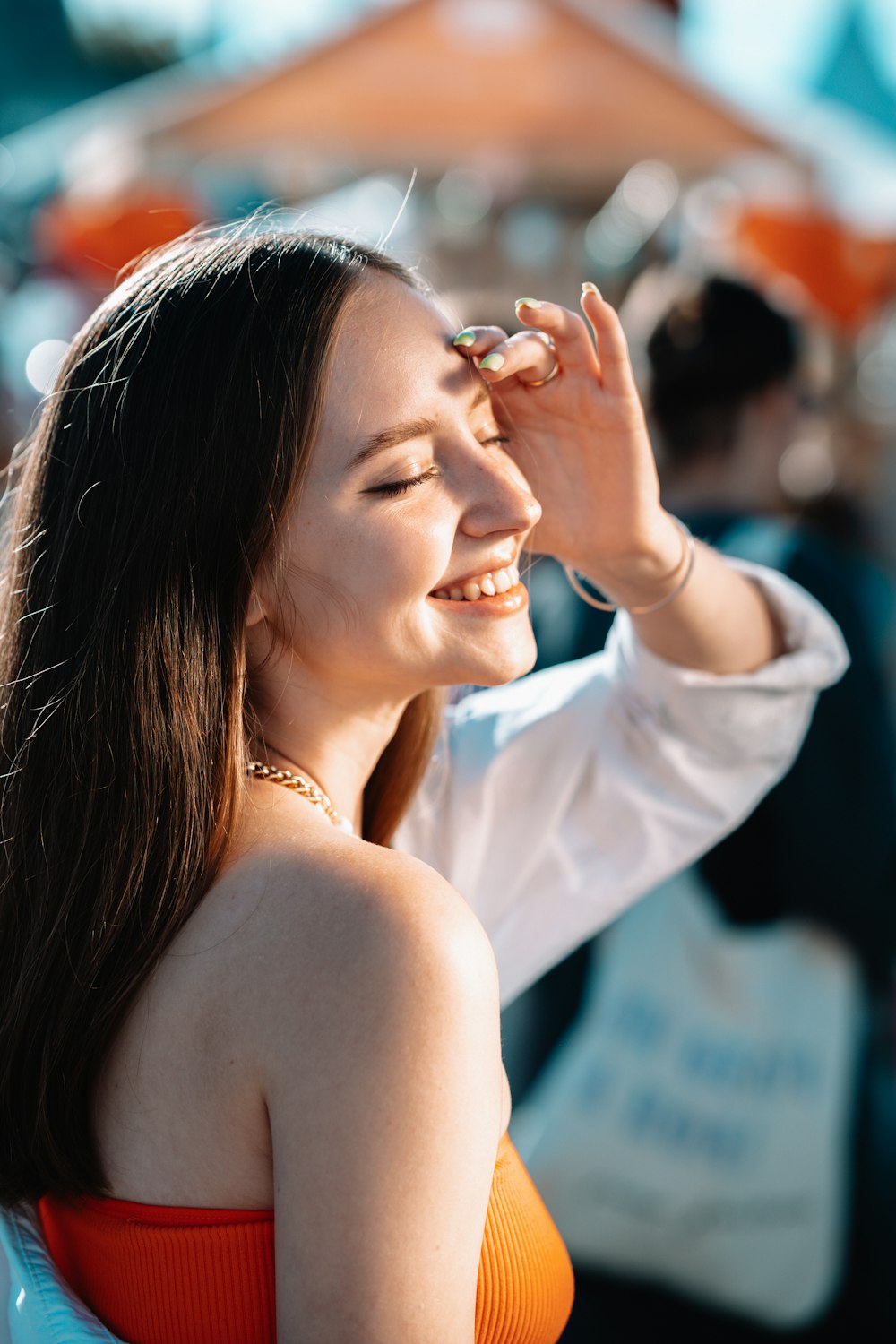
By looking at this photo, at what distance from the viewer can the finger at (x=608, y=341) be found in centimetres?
140

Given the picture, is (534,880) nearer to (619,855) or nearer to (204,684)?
(619,855)

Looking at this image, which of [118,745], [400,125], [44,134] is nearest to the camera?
[118,745]

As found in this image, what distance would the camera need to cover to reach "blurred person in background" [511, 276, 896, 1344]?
91.6 inches

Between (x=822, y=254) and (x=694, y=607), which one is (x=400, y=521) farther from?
(x=822, y=254)

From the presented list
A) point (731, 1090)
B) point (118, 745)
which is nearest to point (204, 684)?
point (118, 745)

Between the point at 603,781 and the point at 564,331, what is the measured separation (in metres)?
0.61

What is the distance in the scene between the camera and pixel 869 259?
15.4ft

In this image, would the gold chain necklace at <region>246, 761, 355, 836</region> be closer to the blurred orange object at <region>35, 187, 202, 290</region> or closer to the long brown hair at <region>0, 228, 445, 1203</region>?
the long brown hair at <region>0, 228, 445, 1203</region>

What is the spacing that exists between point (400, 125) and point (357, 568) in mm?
3835

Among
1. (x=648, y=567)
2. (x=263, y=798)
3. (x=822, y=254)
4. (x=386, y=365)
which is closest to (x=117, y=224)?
(x=822, y=254)

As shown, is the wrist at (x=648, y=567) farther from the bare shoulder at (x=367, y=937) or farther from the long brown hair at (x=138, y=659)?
the bare shoulder at (x=367, y=937)

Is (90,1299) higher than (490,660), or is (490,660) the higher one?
(490,660)

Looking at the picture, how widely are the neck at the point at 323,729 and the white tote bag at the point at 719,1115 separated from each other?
1.10 meters

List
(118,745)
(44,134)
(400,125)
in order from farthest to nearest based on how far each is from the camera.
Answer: (44,134), (400,125), (118,745)
